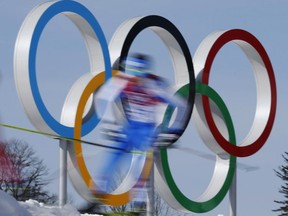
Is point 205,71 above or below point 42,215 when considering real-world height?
above

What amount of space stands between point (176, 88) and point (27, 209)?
677cm

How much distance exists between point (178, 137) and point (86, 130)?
20.4 feet

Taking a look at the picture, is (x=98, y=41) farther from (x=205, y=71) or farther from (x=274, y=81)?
(x=274, y=81)

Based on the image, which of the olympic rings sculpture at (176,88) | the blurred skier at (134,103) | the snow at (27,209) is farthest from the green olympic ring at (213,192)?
the blurred skier at (134,103)

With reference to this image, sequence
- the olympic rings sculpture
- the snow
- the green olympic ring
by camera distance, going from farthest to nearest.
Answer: the green olympic ring → the olympic rings sculpture → the snow

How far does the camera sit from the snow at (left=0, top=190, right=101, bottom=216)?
42.5 feet

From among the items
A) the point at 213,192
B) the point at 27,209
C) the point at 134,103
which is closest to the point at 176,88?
the point at 213,192

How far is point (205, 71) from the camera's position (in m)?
23.4

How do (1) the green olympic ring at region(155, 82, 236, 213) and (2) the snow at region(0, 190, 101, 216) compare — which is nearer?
(2) the snow at region(0, 190, 101, 216)

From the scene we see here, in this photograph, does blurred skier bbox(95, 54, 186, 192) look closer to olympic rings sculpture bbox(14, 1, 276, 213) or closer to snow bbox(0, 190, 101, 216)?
snow bbox(0, 190, 101, 216)

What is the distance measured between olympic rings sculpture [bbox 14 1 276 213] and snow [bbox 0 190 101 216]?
0.52 meters

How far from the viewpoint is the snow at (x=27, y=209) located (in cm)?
1295

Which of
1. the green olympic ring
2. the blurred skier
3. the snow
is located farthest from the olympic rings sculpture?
the blurred skier

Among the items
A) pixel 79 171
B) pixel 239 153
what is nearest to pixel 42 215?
pixel 79 171
